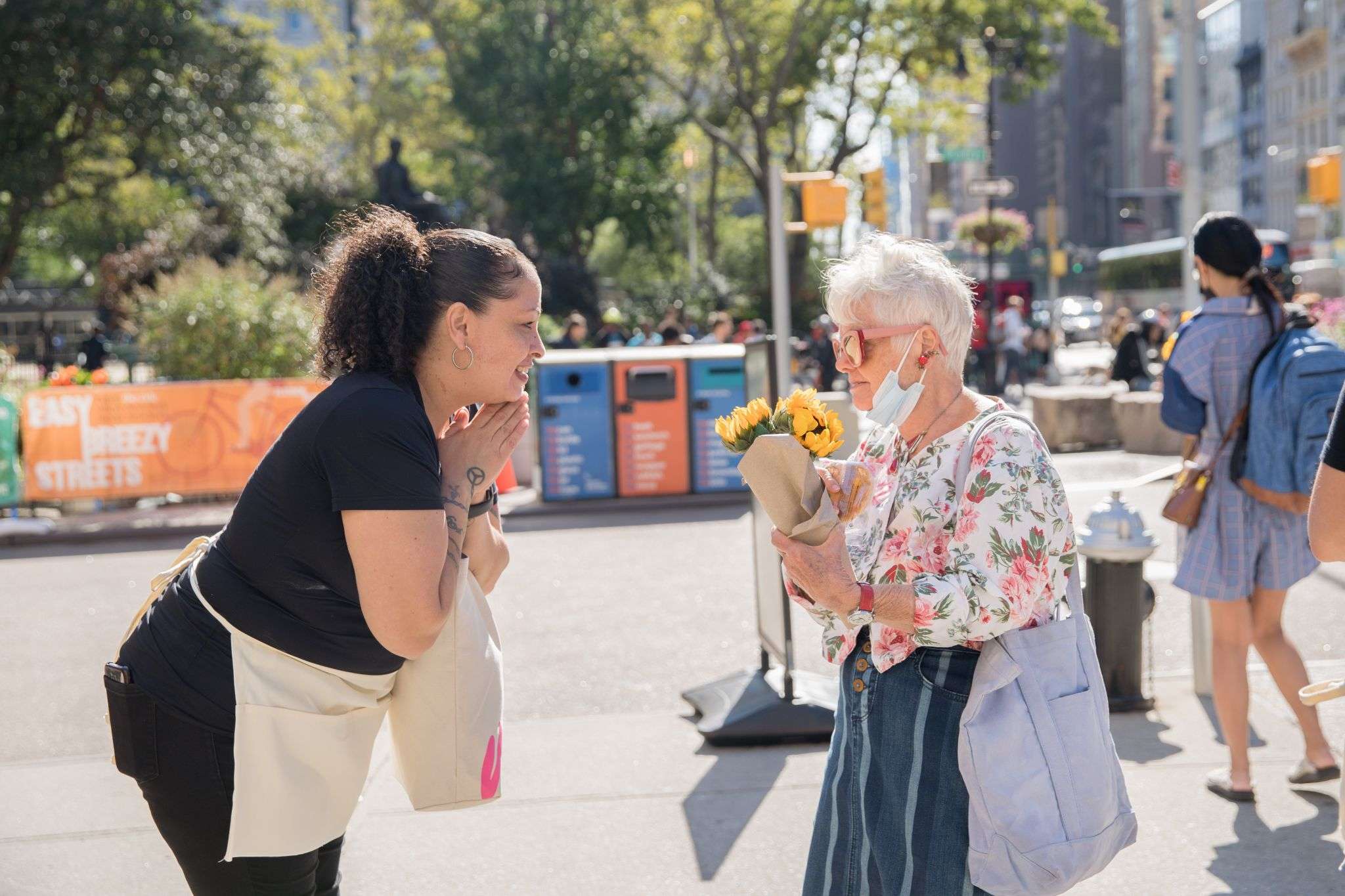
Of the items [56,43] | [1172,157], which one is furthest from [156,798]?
[1172,157]

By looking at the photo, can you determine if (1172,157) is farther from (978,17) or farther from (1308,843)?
(1308,843)

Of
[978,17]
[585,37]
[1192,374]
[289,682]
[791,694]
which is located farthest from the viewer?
[585,37]

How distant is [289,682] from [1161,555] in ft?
27.4

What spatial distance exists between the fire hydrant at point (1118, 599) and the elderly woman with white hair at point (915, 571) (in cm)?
324

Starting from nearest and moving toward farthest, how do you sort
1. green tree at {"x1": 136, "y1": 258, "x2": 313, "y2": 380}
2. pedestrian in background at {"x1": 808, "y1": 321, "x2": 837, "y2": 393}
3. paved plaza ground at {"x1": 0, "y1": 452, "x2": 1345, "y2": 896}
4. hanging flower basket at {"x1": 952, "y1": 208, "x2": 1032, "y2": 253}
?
paved plaza ground at {"x1": 0, "y1": 452, "x2": 1345, "y2": 896}, green tree at {"x1": 136, "y1": 258, "x2": 313, "y2": 380}, pedestrian in background at {"x1": 808, "y1": 321, "x2": 837, "y2": 393}, hanging flower basket at {"x1": 952, "y1": 208, "x2": 1032, "y2": 253}

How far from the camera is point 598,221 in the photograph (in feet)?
121

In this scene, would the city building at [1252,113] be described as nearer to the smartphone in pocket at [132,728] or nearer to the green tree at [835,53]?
the green tree at [835,53]

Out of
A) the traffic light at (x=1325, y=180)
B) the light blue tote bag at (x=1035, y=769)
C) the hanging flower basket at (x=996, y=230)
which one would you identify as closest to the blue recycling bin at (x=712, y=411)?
the traffic light at (x=1325, y=180)

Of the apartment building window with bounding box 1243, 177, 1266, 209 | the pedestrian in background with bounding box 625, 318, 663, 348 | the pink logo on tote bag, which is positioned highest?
the apartment building window with bounding box 1243, 177, 1266, 209

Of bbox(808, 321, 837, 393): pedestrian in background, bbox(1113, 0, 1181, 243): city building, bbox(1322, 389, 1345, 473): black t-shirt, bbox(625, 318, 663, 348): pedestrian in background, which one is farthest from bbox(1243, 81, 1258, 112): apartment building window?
bbox(1322, 389, 1345, 473): black t-shirt

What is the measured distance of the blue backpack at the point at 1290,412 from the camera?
436cm

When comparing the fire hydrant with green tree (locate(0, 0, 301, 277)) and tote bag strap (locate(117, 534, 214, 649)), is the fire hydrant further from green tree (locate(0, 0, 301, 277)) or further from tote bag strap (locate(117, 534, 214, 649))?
green tree (locate(0, 0, 301, 277))

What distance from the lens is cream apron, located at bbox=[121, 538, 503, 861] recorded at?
2.39 m

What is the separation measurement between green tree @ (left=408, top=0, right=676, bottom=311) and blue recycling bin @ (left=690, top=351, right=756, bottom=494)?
21968 mm
